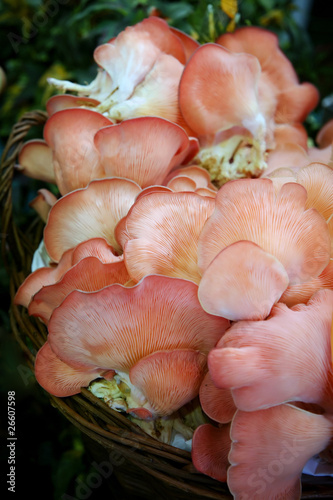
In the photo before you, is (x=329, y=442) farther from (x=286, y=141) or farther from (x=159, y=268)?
(x=286, y=141)

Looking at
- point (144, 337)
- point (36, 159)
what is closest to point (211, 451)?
point (144, 337)

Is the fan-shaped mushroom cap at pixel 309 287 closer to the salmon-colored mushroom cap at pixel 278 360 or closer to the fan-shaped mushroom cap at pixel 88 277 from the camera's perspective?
the salmon-colored mushroom cap at pixel 278 360

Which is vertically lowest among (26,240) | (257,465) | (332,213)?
(26,240)

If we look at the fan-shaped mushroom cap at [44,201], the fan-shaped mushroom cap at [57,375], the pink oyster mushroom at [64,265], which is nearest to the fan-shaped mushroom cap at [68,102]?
the fan-shaped mushroom cap at [44,201]

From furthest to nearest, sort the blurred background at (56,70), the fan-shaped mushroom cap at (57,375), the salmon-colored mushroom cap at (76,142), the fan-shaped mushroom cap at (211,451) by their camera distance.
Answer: the blurred background at (56,70) → the salmon-colored mushroom cap at (76,142) → the fan-shaped mushroom cap at (57,375) → the fan-shaped mushroom cap at (211,451)

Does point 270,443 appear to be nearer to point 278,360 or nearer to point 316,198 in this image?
point 278,360

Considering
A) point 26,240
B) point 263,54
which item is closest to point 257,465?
point 26,240

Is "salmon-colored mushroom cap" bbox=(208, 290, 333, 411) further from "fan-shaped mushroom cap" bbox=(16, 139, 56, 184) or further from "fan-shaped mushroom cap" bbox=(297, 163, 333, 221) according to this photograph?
"fan-shaped mushroom cap" bbox=(16, 139, 56, 184)
